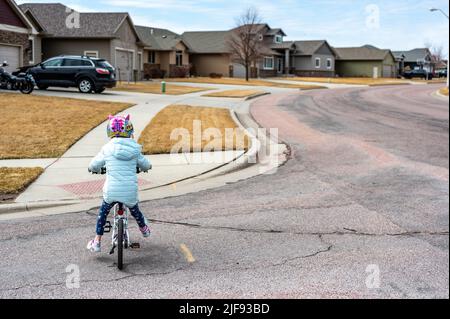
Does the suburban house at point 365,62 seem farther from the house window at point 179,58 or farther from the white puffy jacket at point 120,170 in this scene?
the white puffy jacket at point 120,170

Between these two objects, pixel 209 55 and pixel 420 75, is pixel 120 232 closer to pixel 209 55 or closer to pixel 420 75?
pixel 209 55

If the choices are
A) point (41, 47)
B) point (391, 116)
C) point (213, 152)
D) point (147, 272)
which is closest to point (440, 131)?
point (391, 116)

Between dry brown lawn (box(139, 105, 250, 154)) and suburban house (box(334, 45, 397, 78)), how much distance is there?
222 feet

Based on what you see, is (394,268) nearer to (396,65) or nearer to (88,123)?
(88,123)

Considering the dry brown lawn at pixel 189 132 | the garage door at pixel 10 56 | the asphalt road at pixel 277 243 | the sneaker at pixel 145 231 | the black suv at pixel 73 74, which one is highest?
the garage door at pixel 10 56

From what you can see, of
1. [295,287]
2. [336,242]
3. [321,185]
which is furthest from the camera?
[321,185]

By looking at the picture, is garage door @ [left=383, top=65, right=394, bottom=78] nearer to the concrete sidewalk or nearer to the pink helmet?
the concrete sidewalk

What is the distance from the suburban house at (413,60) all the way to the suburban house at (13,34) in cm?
7239

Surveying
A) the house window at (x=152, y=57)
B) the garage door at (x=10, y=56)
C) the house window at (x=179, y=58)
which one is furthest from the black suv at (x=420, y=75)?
the garage door at (x=10, y=56)

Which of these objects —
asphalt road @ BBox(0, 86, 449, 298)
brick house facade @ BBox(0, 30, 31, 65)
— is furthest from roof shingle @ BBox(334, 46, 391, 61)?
asphalt road @ BBox(0, 86, 449, 298)

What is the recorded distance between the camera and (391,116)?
19.9 m

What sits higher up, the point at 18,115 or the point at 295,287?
the point at 18,115

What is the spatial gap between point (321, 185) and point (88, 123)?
8857 mm

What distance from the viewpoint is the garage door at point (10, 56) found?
29.4 metres
